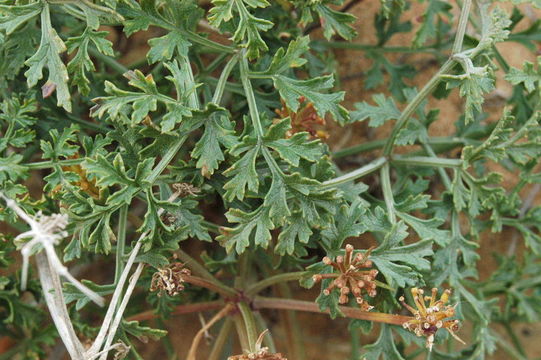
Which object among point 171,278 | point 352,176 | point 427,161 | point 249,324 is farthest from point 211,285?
point 427,161

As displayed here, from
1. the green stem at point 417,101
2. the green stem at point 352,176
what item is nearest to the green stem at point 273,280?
the green stem at point 352,176

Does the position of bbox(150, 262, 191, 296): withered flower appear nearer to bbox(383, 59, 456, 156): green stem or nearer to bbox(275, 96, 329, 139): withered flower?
bbox(275, 96, 329, 139): withered flower

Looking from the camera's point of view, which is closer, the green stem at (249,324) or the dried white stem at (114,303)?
the dried white stem at (114,303)

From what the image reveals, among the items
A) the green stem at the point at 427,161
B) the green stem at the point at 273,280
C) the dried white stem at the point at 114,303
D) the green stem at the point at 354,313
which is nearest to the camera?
the dried white stem at the point at 114,303

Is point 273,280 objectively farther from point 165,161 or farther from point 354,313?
point 165,161

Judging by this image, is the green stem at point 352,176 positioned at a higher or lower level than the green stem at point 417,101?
lower

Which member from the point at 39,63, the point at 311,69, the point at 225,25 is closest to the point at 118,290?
the point at 39,63

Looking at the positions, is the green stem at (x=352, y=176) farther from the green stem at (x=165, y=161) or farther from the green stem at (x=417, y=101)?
the green stem at (x=165, y=161)

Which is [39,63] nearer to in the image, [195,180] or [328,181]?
[195,180]
